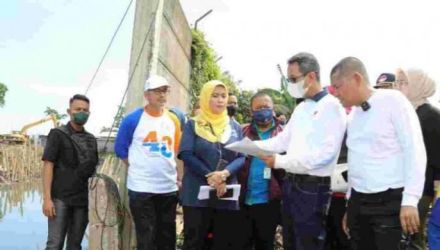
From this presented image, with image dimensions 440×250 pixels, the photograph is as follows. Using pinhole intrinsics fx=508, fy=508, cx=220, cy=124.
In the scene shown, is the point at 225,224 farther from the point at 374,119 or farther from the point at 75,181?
the point at 374,119

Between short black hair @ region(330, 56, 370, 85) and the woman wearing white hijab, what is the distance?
2.04 ft

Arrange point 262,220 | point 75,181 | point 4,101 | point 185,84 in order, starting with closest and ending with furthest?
point 262,220 < point 75,181 < point 185,84 < point 4,101

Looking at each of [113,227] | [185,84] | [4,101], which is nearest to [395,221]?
[113,227]

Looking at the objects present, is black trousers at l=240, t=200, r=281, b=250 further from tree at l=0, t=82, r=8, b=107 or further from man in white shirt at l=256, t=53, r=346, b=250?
tree at l=0, t=82, r=8, b=107

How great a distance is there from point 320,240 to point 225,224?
1.14 m

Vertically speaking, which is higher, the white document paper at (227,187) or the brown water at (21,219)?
the white document paper at (227,187)

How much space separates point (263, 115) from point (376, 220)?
1.52 metres

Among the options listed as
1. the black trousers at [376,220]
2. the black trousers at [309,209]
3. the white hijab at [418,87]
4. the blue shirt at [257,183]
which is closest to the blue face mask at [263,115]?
the blue shirt at [257,183]

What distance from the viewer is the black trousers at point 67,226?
4.49m

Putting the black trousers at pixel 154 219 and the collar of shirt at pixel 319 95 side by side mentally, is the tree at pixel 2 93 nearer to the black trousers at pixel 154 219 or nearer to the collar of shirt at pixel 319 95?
the black trousers at pixel 154 219

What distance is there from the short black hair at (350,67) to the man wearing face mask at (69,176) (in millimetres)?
2539

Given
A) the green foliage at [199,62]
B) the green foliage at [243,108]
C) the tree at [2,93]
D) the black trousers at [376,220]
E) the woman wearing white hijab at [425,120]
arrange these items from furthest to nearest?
the tree at [2,93], the green foliage at [243,108], the green foliage at [199,62], the woman wearing white hijab at [425,120], the black trousers at [376,220]

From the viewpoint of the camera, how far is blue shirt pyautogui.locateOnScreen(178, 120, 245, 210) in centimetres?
411

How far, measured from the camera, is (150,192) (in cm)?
426
